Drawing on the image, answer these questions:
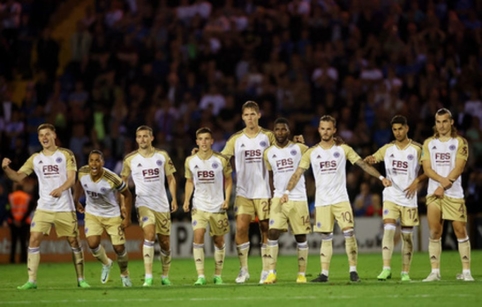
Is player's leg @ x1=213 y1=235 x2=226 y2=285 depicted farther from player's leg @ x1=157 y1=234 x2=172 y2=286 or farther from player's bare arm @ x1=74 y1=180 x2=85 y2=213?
player's bare arm @ x1=74 y1=180 x2=85 y2=213

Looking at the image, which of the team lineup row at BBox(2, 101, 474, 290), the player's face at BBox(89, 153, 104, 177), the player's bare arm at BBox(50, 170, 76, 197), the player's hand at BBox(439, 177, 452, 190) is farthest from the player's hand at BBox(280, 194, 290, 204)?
the player's bare arm at BBox(50, 170, 76, 197)

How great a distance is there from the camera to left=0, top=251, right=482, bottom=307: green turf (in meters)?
13.4

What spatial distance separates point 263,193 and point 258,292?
2810mm

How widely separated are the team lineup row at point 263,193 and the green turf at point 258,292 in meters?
0.53

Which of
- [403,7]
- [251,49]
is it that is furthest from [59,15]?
[403,7]

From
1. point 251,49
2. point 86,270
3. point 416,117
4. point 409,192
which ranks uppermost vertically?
point 251,49

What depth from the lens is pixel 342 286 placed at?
15.5 meters

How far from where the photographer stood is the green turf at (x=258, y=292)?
529 inches

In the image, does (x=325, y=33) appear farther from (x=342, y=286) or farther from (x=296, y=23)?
(x=342, y=286)

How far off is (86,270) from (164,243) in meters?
5.31

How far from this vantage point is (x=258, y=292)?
1480 cm

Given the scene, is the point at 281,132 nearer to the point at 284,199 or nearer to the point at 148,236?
the point at 284,199

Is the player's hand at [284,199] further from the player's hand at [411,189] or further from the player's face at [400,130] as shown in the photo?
the player's face at [400,130]

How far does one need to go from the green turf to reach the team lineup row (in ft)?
1.74
